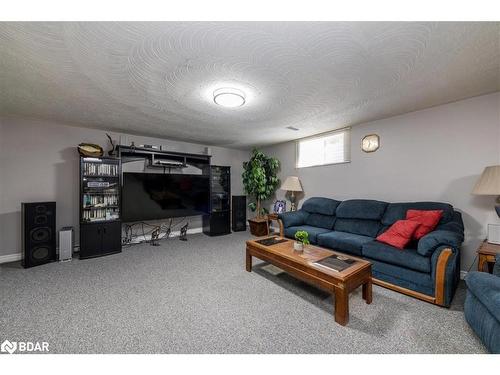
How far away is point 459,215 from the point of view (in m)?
2.45

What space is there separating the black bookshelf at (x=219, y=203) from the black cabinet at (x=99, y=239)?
190 centimetres

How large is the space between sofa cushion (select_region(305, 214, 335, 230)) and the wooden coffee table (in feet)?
4.07

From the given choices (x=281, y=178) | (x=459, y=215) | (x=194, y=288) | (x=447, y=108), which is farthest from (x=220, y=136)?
(x=459, y=215)

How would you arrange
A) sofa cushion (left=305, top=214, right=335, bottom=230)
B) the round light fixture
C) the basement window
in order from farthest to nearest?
the basement window → sofa cushion (left=305, top=214, right=335, bottom=230) → the round light fixture

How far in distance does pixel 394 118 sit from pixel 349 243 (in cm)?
216

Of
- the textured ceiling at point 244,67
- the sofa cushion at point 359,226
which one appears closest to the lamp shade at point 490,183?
the textured ceiling at point 244,67

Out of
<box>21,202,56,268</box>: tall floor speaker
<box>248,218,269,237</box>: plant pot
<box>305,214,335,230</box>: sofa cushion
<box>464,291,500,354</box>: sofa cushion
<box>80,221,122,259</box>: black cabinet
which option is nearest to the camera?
<box>464,291,500,354</box>: sofa cushion

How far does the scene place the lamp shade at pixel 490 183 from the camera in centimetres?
200

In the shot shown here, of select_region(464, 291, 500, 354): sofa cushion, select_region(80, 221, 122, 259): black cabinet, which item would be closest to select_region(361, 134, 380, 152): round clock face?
select_region(464, 291, 500, 354): sofa cushion

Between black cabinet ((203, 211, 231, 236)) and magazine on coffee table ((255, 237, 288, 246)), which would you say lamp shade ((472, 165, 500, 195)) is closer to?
magazine on coffee table ((255, 237, 288, 246))

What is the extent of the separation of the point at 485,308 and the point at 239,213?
14.3 ft

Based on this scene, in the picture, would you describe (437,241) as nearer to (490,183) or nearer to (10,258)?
(490,183)

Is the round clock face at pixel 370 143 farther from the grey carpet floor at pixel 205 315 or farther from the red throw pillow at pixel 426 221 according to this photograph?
the grey carpet floor at pixel 205 315

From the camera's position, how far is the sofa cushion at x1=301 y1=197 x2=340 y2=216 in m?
3.66
